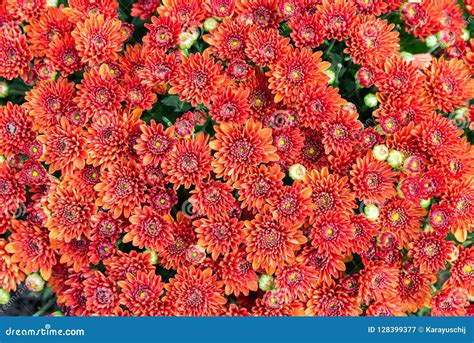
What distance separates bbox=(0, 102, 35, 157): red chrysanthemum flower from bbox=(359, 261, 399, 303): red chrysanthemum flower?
1866 millimetres

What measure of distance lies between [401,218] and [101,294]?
153cm

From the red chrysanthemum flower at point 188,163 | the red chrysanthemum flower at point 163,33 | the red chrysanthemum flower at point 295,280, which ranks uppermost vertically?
the red chrysanthemum flower at point 163,33

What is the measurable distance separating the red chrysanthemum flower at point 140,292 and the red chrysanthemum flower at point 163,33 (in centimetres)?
114

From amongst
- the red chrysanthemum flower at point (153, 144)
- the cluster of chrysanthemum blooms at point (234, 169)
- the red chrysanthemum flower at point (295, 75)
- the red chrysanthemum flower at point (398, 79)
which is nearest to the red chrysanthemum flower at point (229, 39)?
the cluster of chrysanthemum blooms at point (234, 169)

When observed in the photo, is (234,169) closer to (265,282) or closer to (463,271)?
(265,282)

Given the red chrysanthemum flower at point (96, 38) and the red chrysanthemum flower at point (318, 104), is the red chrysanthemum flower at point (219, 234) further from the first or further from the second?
the red chrysanthemum flower at point (96, 38)

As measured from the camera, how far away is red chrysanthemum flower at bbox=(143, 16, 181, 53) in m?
2.28

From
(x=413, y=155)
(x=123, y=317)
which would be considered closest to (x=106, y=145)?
(x=123, y=317)

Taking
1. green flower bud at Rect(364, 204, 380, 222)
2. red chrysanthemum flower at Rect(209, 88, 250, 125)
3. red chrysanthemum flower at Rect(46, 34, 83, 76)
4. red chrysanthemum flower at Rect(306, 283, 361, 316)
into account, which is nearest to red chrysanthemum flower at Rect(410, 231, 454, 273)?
green flower bud at Rect(364, 204, 380, 222)

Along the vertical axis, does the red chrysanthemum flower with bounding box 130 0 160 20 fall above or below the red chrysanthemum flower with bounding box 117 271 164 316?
above

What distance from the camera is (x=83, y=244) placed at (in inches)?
90.5

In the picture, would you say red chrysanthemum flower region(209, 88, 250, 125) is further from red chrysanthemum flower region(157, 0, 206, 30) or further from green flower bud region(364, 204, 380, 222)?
green flower bud region(364, 204, 380, 222)

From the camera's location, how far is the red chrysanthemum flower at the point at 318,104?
2217 millimetres

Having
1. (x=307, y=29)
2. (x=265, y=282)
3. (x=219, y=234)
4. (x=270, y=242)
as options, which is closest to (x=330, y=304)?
(x=265, y=282)
